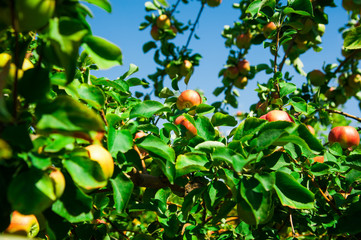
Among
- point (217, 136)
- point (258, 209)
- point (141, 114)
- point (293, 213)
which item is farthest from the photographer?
point (293, 213)

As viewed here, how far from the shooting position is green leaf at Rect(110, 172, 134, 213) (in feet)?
2.62

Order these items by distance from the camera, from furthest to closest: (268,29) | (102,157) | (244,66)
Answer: (244,66) < (268,29) < (102,157)

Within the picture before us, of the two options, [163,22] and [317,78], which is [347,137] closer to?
[317,78]

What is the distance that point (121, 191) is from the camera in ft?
2.70

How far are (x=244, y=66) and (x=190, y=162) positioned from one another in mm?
2034

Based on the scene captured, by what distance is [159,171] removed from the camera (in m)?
1.14

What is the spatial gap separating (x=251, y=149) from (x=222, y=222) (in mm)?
1079

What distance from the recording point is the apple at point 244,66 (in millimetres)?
2723

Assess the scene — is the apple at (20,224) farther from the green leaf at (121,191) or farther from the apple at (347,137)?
the apple at (347,137)

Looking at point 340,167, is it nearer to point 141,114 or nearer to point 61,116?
point 141,114

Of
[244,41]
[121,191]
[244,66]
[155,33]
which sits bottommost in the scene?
[121,191]

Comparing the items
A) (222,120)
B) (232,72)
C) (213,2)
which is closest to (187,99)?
(222,120)

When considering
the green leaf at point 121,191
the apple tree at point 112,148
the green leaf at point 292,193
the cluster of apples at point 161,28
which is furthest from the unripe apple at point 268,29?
the green leaf at point 121,191

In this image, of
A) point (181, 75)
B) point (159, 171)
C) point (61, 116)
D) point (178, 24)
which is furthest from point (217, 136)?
point (178, 24)
